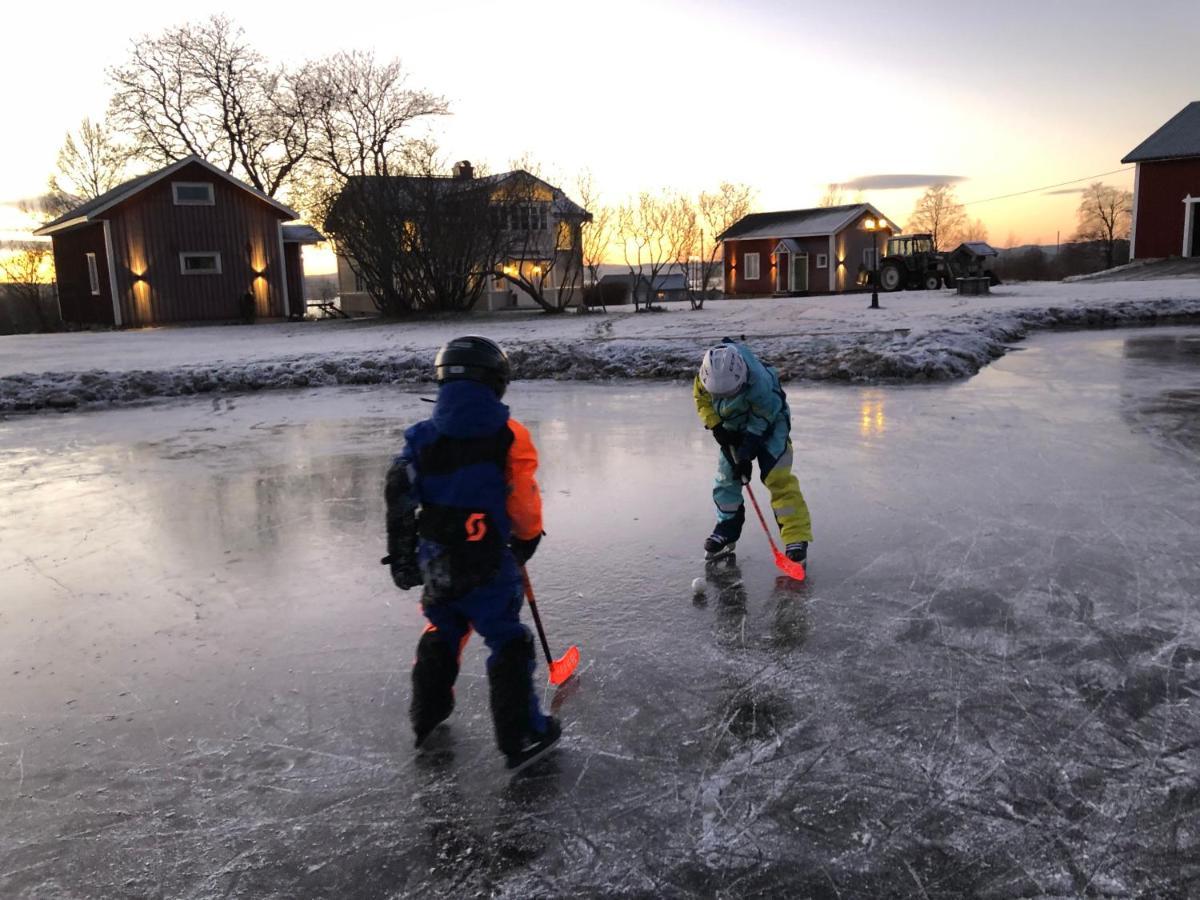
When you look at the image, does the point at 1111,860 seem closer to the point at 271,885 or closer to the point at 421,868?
the point at 421,868

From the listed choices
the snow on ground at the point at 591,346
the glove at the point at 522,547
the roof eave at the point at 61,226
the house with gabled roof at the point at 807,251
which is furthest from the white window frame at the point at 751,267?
the glove at the point at 522,547

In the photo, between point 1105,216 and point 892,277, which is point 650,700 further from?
point 1105,216

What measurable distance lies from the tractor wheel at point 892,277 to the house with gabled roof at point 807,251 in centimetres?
753

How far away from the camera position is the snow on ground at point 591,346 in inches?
559

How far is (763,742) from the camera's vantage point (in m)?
3.18

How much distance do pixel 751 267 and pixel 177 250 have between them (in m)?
28.8

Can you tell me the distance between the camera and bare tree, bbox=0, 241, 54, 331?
5425cm

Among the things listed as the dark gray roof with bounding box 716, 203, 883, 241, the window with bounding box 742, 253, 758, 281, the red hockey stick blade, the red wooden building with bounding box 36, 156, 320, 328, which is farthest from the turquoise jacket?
the window with bounding box 742, 253, 758, 281

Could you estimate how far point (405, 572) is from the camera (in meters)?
3.21

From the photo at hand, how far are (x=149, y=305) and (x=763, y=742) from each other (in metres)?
33.3

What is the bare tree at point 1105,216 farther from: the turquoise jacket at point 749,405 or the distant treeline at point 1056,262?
the turquoise jacket at point 749,405

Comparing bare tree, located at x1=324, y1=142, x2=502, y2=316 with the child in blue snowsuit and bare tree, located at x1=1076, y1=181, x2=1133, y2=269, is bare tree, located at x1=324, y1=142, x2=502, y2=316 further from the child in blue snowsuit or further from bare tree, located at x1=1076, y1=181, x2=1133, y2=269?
bare tree, located at x1=1076, y1=181, x2=1133, y2=269


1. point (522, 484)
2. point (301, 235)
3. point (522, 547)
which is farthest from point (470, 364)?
point (301, 235)

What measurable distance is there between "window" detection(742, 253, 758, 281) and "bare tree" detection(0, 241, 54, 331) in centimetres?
4217
